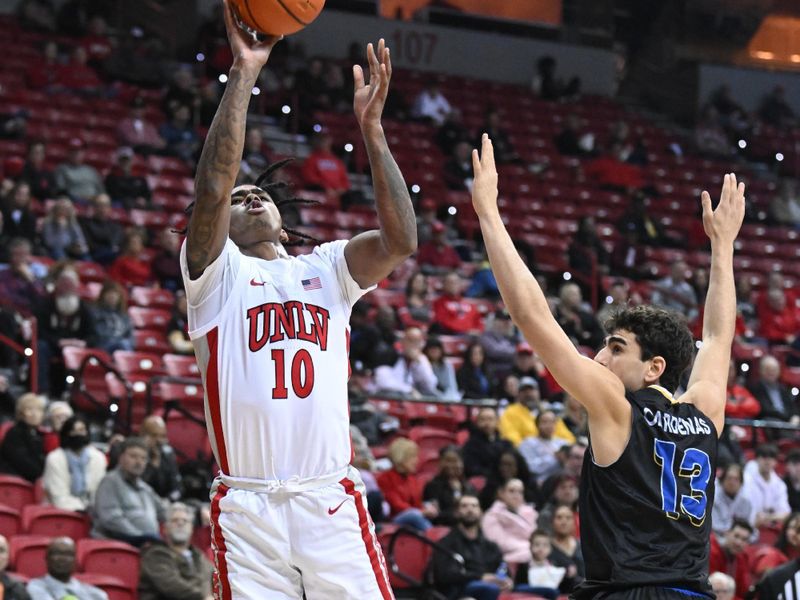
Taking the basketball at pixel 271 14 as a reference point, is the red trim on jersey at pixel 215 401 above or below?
below

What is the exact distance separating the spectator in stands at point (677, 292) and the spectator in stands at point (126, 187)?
6239mm

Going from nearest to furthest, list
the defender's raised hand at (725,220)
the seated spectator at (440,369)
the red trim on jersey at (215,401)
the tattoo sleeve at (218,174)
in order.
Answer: the tattoo sleeve at (218,174), the red trim on jersey at (215,401), the defender's raised hand at (725,220), the seated spectator at (440,369)

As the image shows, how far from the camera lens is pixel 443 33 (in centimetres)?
2408

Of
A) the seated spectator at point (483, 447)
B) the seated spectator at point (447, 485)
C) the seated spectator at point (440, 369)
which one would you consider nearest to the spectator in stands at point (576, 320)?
the seated spectator at point (440, 369)

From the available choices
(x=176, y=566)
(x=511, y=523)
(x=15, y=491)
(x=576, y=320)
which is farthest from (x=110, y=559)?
(x=576, y=320)

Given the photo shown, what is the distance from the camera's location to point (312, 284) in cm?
498

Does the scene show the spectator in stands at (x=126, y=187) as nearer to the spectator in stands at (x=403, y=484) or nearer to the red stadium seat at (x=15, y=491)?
the spectator in stands at (x=403, y=484)

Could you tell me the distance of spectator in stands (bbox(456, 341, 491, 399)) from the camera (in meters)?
14.1

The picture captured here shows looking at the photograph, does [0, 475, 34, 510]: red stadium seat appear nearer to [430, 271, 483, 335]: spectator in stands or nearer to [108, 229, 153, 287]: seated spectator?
[108, 229, 153, 287]: seated spectator

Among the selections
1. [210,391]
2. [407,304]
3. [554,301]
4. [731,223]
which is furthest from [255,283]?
[554,301]

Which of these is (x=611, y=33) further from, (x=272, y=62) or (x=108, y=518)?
(x=108, y=518)

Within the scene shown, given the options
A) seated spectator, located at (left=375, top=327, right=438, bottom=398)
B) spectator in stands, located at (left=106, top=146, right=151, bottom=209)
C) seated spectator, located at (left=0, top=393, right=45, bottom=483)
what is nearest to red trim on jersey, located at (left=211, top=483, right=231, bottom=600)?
seated spectator, located at (left=0, top=393, right=45, bottom=483)

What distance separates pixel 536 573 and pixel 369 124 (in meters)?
6.54

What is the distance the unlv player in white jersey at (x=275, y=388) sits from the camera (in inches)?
185
